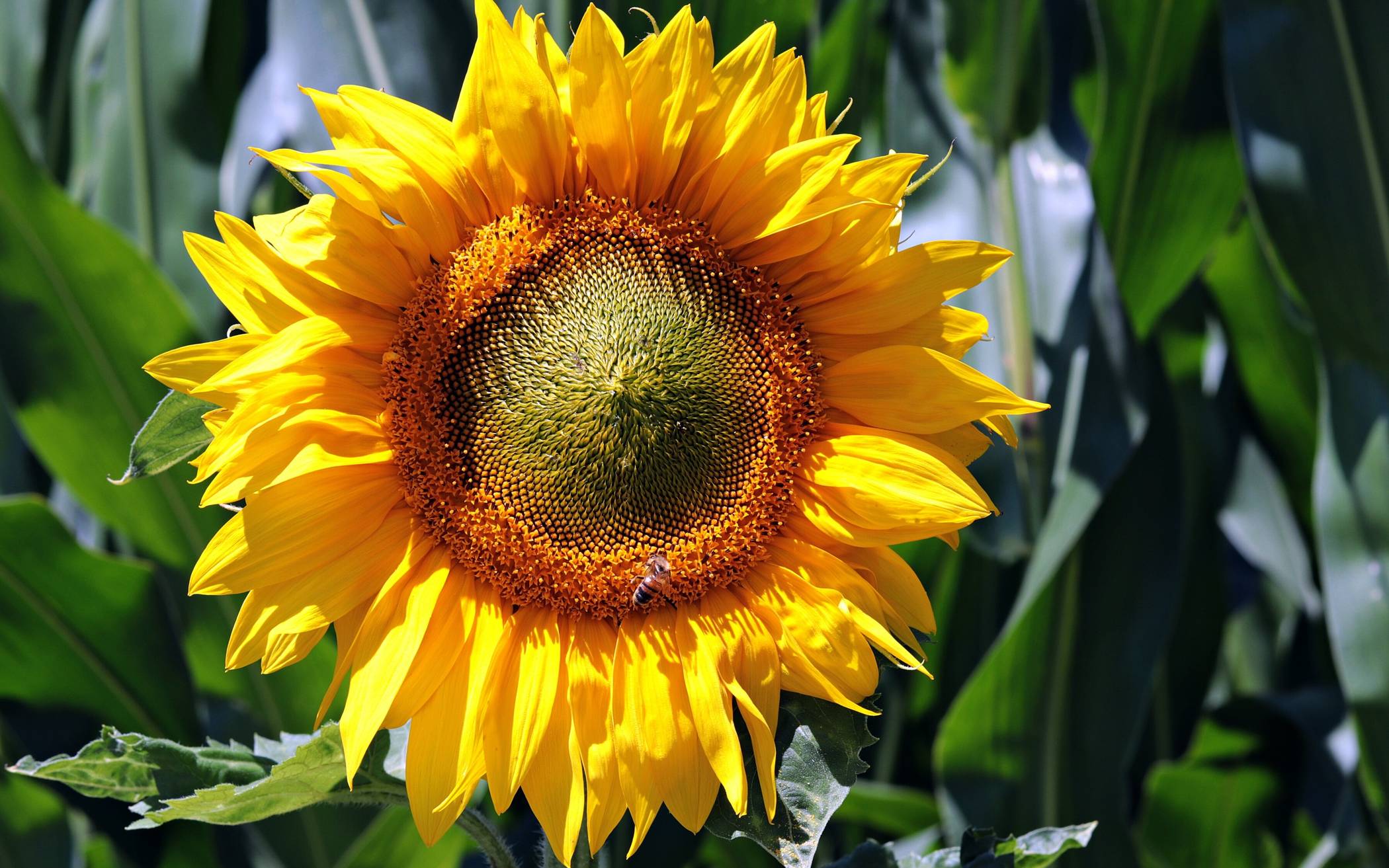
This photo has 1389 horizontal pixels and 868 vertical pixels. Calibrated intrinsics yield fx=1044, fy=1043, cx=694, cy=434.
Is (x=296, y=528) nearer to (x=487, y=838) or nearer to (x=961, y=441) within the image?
(x=487, y=838)

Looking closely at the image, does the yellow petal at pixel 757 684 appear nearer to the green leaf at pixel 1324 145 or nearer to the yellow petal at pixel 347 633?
the yellow petal at pixel 347 633

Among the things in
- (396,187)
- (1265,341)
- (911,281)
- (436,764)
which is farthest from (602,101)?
(1265,341)

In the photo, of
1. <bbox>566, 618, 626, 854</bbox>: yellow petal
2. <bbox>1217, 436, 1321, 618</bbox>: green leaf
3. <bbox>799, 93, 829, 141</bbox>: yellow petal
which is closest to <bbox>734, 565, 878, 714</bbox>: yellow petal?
<bbox>566, 618, 626, 854</bbox>: yellow petal

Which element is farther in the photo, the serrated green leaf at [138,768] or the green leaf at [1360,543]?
the green leaf at [1360,543]

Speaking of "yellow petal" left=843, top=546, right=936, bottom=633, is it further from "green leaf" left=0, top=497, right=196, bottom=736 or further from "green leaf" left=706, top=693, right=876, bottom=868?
"green leaf" left=0, top=497, right=196, bottom=736

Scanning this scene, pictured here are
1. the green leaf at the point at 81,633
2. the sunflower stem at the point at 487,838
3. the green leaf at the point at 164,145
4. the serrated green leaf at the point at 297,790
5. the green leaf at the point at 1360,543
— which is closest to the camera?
the serrated green leaf at the point at 297,790

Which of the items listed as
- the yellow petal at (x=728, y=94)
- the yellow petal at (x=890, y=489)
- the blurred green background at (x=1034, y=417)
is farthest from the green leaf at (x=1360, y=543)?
the yellow petal at (x=728, y=94)

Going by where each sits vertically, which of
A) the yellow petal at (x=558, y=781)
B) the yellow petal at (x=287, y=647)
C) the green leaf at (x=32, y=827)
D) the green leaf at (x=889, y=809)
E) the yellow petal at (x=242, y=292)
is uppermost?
the yellow petal at (x=242, y=292)
